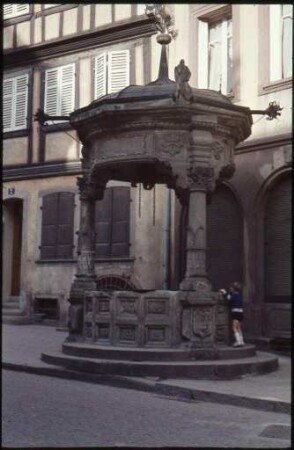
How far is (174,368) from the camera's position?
354 inches

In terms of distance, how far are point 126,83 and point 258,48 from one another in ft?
15.2

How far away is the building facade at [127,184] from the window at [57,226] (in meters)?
0.03

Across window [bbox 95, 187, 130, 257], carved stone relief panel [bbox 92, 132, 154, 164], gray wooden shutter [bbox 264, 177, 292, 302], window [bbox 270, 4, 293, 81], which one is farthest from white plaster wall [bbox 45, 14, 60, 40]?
carved stone relief panel [bbox 92, 132, 154, 164]

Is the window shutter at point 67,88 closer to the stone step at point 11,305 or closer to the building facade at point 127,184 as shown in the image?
the building facade at point 127,184

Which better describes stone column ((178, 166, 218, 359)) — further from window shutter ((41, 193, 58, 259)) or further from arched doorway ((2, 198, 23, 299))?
arched doorway ((2, 198, 23, 299))

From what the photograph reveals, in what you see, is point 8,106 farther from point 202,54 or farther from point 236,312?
point 236,312

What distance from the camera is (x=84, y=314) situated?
1091 centimetres

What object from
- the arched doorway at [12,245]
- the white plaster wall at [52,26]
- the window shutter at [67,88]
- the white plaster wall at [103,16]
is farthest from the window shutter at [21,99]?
the white plaster wall at [103,16]

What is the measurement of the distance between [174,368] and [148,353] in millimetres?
556

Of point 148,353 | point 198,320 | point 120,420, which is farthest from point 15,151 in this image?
point 120,420

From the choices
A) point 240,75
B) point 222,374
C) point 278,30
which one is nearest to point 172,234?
point 240,75

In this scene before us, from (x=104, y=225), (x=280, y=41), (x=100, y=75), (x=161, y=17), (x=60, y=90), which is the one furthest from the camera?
(x=60, y=90)

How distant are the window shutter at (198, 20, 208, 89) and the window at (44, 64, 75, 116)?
14.2 feet

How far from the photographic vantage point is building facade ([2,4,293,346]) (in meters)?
13.6
